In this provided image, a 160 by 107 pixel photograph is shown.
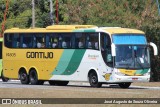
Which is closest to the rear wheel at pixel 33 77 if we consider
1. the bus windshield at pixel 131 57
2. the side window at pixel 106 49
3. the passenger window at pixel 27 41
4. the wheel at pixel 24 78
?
the wheel at pixel 24 78

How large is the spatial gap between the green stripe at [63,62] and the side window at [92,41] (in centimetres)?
137

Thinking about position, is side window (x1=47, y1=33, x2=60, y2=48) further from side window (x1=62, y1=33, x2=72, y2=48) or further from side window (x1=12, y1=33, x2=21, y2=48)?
side window (x1=12, y1=33, x2=21, y2=48)

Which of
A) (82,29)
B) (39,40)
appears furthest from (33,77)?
(82,29)

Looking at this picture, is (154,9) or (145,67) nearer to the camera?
(145,67)

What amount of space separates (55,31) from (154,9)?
2147cm

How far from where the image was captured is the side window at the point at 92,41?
39.1 meters

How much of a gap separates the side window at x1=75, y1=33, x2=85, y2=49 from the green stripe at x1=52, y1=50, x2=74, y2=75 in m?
0.58

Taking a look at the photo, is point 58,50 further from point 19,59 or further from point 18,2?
point 18,2

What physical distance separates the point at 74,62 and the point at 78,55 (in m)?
0.65

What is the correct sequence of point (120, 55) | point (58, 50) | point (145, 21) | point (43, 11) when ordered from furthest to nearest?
point (43, 11) < point (145, 21) < point (58, 50) < point (120, 55)

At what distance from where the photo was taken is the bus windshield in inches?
1505

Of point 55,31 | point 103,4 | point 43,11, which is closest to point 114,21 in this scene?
point 103,4

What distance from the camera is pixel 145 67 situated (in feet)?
127

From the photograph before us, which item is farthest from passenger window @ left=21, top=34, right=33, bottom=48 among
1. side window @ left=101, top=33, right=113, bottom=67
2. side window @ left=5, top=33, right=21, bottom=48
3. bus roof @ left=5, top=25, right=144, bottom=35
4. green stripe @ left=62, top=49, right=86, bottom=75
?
side window @ left=101, top=33, right=113, bottom=67
